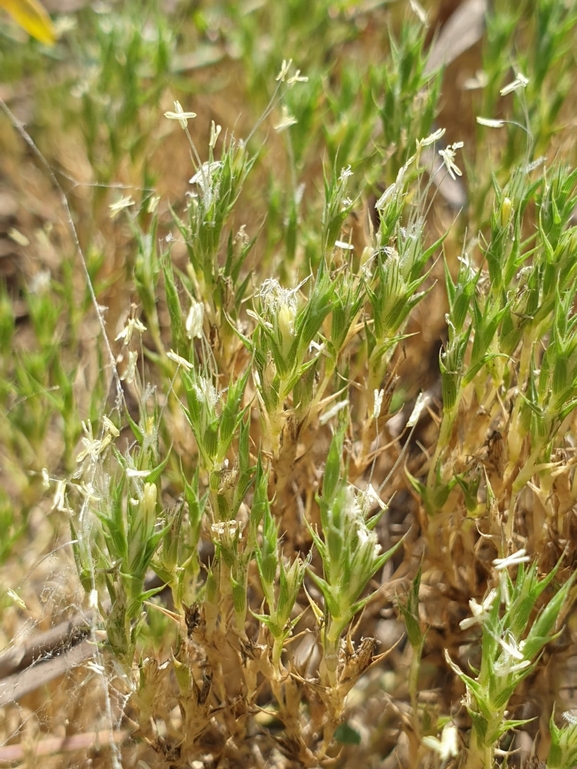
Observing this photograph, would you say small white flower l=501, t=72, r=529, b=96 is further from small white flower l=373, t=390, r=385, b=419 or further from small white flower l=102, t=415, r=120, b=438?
small white flower l=102, t=415, r=120, b=438

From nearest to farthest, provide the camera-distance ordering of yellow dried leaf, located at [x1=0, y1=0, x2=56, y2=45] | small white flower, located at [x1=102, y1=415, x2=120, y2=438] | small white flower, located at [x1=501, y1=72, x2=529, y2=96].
Result: small white flower, located at [x1=102, y1=415, x2=120, y2=438] < small white flower, located at [x1=501, y1=72, x2=529, y2=96] < yellow dried leaf, located at [x1=0, y1=0, x2=56, y2=45]

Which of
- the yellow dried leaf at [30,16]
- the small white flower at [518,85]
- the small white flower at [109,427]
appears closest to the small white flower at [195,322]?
the small white flower at [109,427]

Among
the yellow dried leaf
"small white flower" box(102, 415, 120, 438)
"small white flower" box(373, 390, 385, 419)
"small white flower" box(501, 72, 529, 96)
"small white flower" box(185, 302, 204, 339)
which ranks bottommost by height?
"small white flower" box(373, 390, 385, 419)

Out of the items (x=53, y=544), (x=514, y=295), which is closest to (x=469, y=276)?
(x=514, y=295)

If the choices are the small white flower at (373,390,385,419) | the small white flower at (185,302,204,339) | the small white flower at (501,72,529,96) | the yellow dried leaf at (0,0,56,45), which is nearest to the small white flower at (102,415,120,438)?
the small white flower at (185,302,204,339)

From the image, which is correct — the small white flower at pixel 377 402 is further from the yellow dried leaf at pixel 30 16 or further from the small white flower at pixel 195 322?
the yellow dried leaf at pixel 30 16

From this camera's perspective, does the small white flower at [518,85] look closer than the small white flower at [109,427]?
No

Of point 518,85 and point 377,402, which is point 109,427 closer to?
point 377,402

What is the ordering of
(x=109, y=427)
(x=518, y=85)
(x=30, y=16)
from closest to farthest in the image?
(x=109, y=427)
(x=518, y=85)
(x=30, y=16)

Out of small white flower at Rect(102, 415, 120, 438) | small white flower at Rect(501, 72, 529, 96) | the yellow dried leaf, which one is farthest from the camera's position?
the yellow dried leaf

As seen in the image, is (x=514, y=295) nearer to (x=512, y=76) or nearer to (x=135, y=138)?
(x=135, y=138)

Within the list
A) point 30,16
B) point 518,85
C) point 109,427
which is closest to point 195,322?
point 109,427
